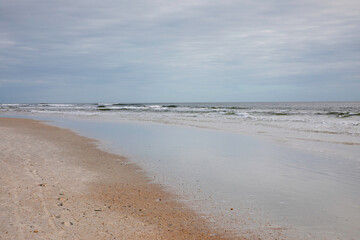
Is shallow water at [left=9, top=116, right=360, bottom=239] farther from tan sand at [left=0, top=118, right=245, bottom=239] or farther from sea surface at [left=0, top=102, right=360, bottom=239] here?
tan sand at [left=0, top=118, right=245, bottom=239]

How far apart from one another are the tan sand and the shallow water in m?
0.54

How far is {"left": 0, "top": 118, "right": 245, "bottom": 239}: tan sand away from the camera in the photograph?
412cm

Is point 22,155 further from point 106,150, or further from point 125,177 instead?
point 125,177

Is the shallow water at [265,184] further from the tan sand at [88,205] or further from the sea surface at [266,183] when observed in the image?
the tan sand at [88,205]

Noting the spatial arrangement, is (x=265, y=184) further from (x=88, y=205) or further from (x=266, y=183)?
(x=88, y=205)

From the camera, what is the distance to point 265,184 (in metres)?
6.59

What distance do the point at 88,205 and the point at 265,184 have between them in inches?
147

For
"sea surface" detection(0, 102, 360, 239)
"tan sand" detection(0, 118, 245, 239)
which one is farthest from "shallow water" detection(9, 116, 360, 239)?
"tan sand" detection(0, 118, 245, 239)

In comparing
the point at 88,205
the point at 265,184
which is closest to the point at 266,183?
the point at 265,184

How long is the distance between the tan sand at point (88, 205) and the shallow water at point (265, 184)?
54cm

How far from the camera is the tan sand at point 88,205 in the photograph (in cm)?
412

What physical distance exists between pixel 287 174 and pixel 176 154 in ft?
12.8

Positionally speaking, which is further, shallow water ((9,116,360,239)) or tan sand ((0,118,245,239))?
shallow water ((9,116,360,239))

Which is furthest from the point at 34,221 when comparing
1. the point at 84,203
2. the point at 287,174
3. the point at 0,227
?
the point at 287,174
